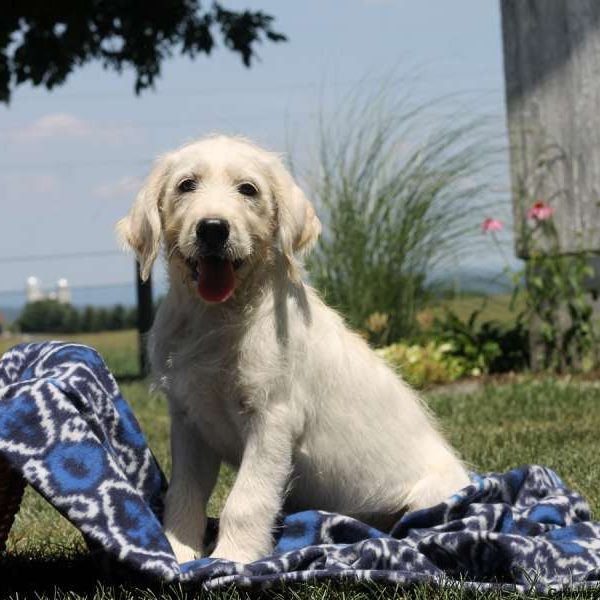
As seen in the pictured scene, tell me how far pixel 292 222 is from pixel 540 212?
5.38 metres

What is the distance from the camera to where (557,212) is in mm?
8930

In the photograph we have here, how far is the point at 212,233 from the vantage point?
345 cm

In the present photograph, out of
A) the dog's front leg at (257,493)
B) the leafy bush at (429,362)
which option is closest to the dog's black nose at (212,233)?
the dog's front leg at (257,493)

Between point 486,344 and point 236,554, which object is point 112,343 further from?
point 236,554

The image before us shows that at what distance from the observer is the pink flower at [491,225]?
889 cm

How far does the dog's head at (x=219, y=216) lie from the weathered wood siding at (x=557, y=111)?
550 centimetres

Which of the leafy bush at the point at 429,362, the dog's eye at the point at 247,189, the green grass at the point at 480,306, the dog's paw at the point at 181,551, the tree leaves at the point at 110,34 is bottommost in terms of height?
the leafy bush at the point at 429,362

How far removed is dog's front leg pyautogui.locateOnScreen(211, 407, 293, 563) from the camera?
11.5ft

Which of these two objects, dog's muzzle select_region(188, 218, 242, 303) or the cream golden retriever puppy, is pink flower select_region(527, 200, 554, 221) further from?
dog's muzzle select_region(188, 218, 242, 303)

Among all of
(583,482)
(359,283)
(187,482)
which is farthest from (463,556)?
(359,283)

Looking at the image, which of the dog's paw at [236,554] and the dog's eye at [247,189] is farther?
the dog's eye at [247,189]

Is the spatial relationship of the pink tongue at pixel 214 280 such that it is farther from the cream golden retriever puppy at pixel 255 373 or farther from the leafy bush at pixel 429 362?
the leafy bush at pixel 429 362

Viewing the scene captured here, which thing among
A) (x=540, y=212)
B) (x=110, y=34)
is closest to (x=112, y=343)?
(x=110, y=34)

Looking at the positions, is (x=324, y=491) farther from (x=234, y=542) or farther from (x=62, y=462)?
(x=62, y=462)
